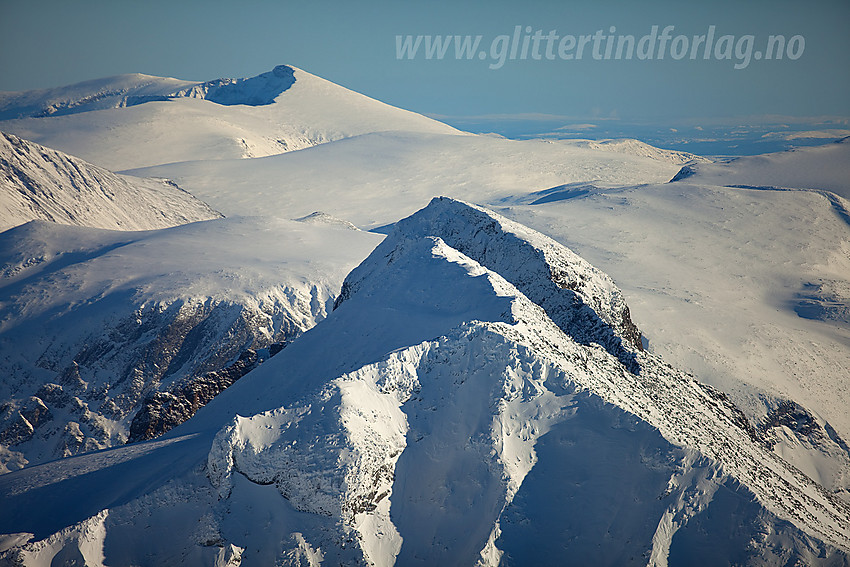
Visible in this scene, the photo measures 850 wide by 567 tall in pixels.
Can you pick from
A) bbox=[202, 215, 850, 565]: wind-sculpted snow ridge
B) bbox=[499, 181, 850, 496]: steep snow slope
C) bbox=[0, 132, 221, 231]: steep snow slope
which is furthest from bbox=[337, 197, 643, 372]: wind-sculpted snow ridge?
bbox=[0, 132, 221, 231]: steep snow slope

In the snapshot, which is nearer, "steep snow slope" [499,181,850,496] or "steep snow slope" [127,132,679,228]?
"steep snow slope" [499,181,850,496]

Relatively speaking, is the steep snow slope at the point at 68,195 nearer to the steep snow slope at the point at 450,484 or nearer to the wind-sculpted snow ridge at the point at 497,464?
the steep snow slope at the point at 450,484

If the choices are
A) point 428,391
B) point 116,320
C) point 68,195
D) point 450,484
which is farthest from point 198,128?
point 450,484

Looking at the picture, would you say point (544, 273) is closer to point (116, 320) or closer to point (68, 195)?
point (116, 320)

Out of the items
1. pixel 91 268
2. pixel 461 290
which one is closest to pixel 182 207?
pixel 91 268

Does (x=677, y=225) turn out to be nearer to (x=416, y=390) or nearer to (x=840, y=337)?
(x=840, y=337)

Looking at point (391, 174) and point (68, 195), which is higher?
point (68, 195)

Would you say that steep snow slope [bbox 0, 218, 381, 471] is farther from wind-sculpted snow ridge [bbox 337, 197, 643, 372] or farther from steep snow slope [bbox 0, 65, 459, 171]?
steep snow slope [bbox 0, 65, 459, 171]
